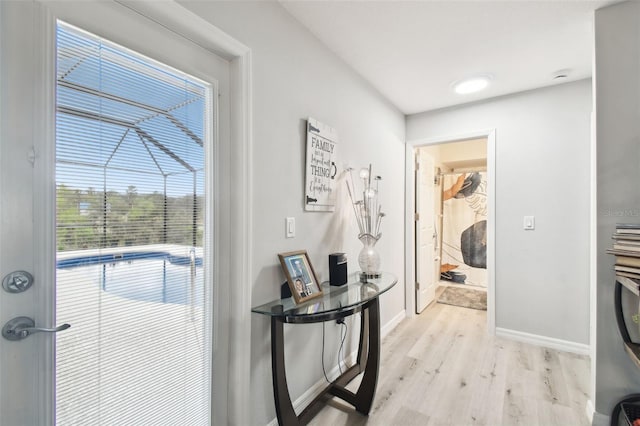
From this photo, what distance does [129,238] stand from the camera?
1031 millimetres

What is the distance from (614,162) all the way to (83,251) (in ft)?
8.23

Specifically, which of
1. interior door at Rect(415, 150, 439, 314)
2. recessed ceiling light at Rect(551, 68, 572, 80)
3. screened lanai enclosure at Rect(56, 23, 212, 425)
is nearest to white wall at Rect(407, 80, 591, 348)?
recessed ceiling light at Rect(551, 68, 572, 80)

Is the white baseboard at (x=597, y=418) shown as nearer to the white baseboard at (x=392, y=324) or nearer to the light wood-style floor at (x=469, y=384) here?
the light wood-style floor at (x=469, y=384)

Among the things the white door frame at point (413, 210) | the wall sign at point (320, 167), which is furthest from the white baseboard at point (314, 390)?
the white door frame at point (413, 210)

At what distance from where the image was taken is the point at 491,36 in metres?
1.88

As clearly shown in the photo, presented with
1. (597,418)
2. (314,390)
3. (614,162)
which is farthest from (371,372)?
(614,162)

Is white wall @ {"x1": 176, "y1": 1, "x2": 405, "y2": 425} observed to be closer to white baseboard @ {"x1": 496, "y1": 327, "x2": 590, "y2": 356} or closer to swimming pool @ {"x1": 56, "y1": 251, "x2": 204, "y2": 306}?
swimming pool @ {"x1": 56, "y1": 251, "x2": 204, "y2": 306}

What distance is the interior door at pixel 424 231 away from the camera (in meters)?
3.41

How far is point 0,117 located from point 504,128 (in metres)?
3.48

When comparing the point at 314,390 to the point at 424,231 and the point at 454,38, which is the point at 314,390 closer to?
the point at 424,231

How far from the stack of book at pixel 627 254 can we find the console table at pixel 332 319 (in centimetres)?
114

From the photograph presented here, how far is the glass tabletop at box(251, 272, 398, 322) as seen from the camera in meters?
1.33

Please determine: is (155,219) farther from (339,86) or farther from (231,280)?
(339,86)

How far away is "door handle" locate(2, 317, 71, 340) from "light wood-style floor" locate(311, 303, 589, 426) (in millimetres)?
A: 1431
